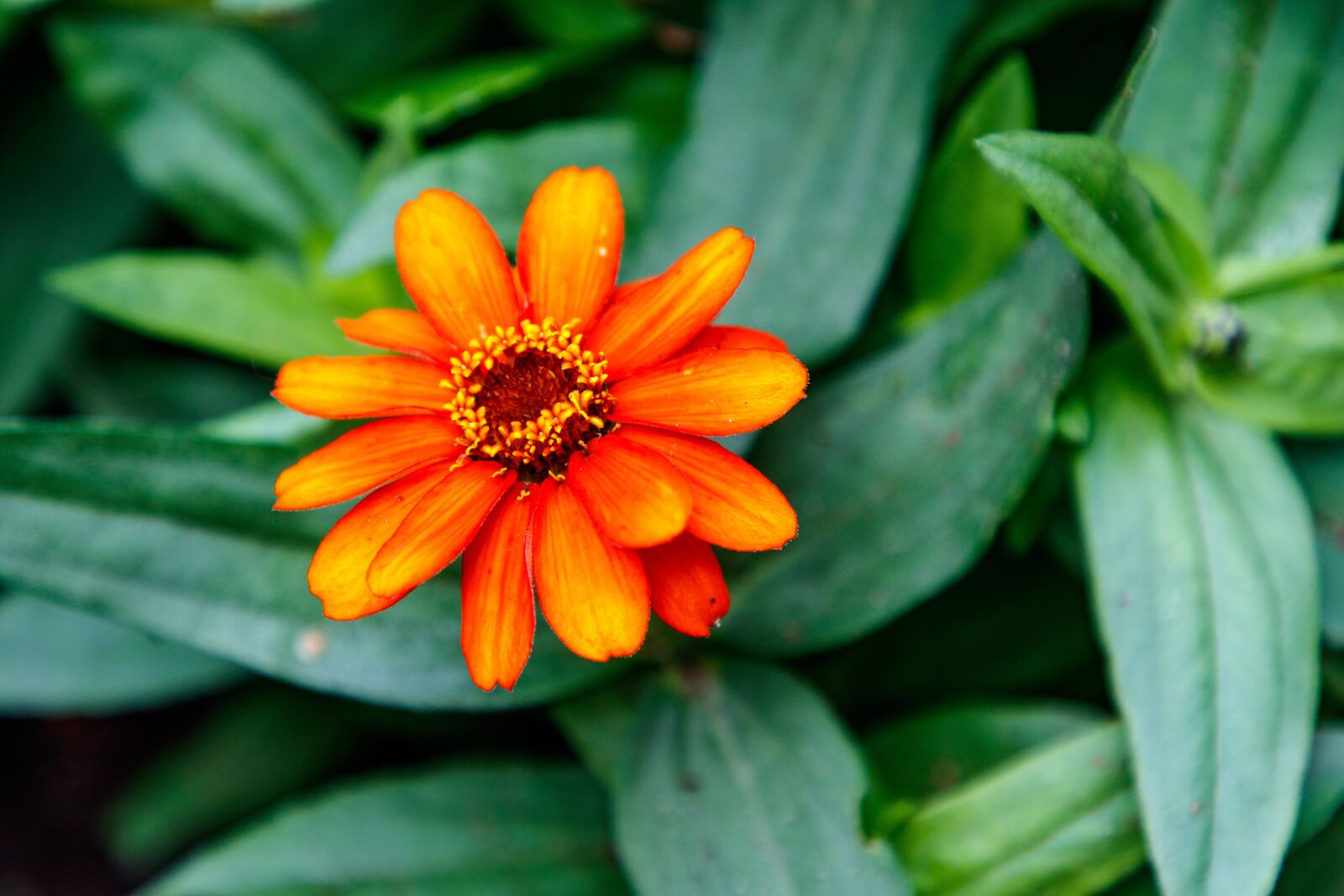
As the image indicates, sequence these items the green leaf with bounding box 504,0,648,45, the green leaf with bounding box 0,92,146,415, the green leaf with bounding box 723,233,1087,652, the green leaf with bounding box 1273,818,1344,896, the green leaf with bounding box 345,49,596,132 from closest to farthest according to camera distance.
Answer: the green leaf with bounding box 723,233,1087,652, the green leaf with bounding box 1273,818,1344,896, the green leaf with bounding box 345,49,596,132, the green leaf with bounding box 504,0,648,45, the green leaf with bounding box 0,92,146,415

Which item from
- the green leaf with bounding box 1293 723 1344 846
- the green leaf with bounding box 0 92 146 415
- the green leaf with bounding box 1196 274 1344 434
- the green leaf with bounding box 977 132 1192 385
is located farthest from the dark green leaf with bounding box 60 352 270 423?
the green leaf with bounding box 1293 723 1344 846

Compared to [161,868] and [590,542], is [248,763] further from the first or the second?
[590,542]

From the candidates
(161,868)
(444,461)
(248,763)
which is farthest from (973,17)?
(161,868)

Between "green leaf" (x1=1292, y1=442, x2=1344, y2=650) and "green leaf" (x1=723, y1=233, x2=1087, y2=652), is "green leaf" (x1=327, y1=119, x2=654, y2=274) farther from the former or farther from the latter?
"green leaf" (x1=1292, y1=442, x2=1344, y2=650)

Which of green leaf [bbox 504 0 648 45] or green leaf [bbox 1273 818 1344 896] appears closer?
green leaf [bbox 1273 818 1344 896]

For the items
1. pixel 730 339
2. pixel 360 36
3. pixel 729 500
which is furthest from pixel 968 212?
pixel 360 36

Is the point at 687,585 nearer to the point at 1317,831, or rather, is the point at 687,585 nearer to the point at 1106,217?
the point at 1106,217

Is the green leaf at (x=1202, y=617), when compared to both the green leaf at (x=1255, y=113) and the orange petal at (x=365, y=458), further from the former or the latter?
the orange petal at (x=365, y=458)
